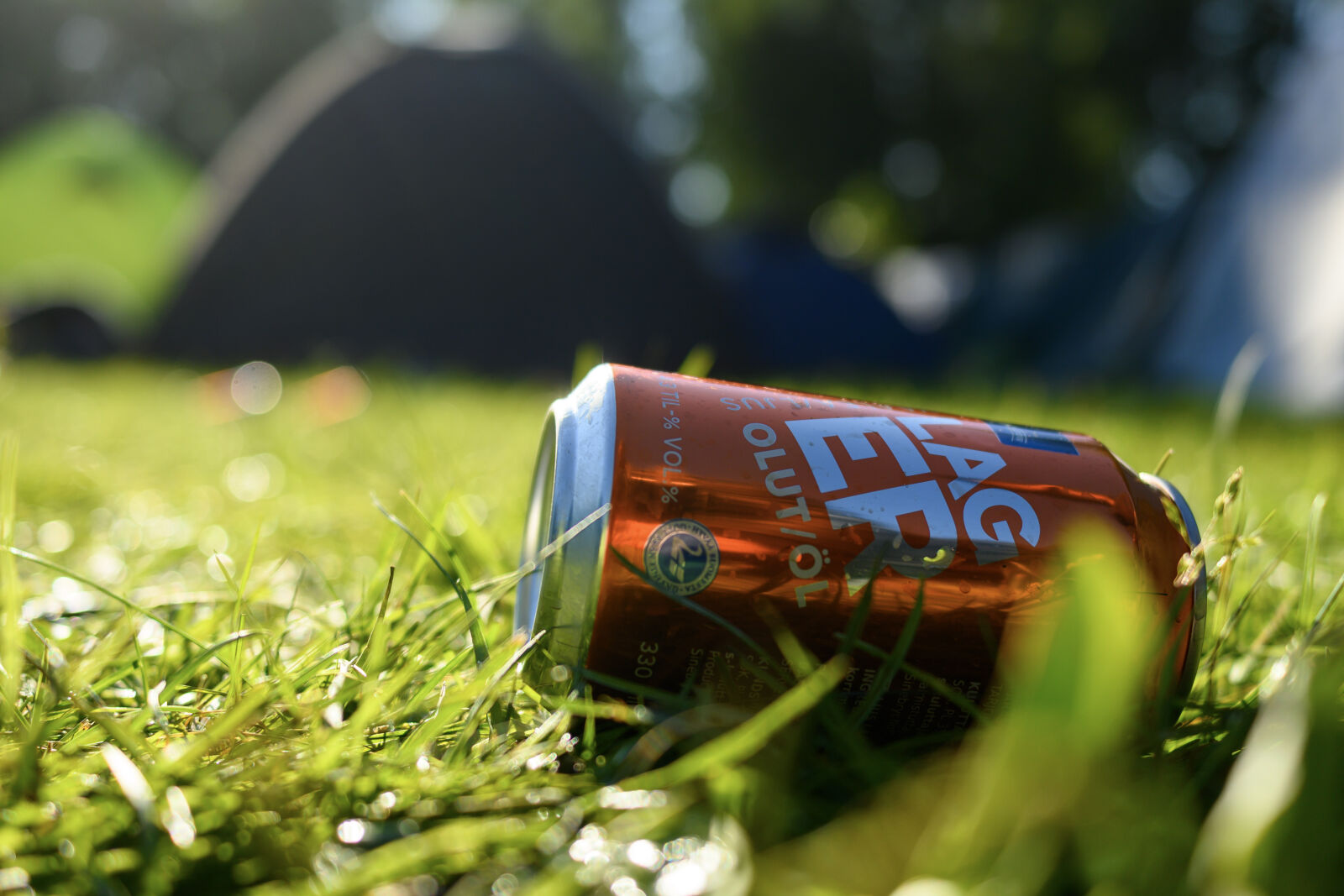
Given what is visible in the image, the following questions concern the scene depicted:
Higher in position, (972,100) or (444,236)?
(972,100)

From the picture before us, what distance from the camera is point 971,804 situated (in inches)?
15.3

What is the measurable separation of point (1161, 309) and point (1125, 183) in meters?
5.91

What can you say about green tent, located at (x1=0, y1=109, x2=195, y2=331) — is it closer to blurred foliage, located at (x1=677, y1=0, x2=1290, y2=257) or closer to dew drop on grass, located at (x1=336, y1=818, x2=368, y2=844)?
blurred foliage, located at (x1=677, y1=0, x2=1290, y2=257)

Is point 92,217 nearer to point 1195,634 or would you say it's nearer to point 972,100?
point 972,100

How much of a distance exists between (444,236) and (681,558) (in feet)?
15.7

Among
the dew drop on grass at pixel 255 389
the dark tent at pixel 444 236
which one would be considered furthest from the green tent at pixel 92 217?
the dew drop on grass at pixel 255 389

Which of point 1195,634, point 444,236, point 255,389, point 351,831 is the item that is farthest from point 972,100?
point 351,831

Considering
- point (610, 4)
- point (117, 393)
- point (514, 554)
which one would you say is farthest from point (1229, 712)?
point (610, 4)

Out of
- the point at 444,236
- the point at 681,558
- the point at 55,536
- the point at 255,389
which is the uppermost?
the point at 681,558

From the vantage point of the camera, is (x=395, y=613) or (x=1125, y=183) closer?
(x=395, y=613)

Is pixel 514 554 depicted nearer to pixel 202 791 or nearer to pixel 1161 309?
pixel 202 791

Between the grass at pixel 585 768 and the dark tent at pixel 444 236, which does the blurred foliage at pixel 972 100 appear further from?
the grass at pixel 585 768

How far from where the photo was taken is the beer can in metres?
0.60

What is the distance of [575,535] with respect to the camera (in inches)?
23.8
